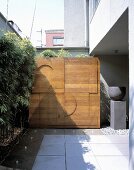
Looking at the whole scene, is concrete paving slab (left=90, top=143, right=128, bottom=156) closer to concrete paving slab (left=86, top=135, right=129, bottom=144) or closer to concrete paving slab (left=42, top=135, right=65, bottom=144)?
concrete paving slab (left=86, top=135, right=129, bottom=144)

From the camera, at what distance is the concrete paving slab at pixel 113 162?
14.1 feet

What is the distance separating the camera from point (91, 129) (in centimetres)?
779

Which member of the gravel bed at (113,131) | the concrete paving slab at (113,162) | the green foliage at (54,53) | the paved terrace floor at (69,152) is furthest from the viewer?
the green foliage at (54,53)

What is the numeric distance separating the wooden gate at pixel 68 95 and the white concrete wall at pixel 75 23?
450 centimetres

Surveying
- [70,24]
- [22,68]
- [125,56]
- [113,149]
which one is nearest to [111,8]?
[22,68]

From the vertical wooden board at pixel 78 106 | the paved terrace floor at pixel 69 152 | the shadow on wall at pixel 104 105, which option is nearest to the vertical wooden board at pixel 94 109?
the vertical wooden board at pixel 78 106

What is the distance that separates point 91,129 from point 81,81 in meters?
1.50

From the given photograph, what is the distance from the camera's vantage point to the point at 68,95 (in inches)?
310

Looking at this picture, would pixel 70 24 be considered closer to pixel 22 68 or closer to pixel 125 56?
pixel 125 56

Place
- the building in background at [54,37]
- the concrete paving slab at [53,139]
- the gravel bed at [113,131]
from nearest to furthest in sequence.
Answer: the concrete paving slab at [53,139]
the gravel bed at [113,131]
the building in background at [54,37]

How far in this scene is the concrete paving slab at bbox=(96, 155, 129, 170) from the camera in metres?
4.29

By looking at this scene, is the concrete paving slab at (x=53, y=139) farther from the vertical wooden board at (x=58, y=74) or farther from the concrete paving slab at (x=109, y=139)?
the vertical wooden board at (x=58, y=74)

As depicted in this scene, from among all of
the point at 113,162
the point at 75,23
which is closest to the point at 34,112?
the point at 113,162

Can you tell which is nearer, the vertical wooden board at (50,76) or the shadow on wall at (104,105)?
the vertical wooden board at (50,76)
